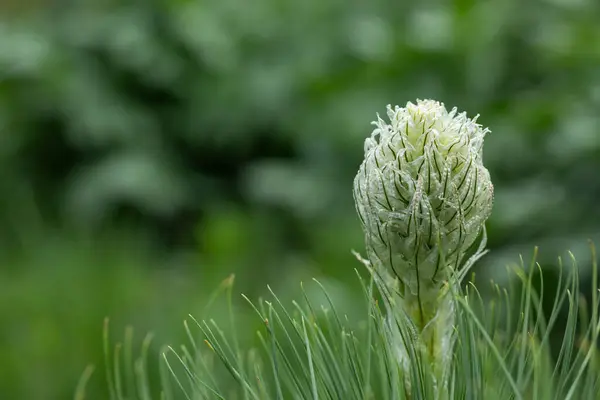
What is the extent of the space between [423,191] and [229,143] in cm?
250

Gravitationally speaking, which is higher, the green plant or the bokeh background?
the bokeh background

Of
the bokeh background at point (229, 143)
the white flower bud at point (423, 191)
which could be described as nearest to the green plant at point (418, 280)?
the white flower bud at point (423, 191)

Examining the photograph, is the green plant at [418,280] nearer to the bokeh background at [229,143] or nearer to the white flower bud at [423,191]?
the white flower bud at [423,191]

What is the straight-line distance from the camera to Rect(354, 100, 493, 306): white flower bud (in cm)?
63

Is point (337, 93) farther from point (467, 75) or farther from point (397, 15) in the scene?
point (397, 15)

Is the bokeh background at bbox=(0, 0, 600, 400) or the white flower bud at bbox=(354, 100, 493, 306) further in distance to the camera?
the bokeh background at bbox=(0, 0, 600, 400)

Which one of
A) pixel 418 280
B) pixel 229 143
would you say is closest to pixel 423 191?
pixel 418 280

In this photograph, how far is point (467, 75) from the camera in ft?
9.29

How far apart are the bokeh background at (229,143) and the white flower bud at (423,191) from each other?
1311mm

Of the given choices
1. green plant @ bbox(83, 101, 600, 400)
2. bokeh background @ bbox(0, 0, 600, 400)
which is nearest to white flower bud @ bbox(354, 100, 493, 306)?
green plant @ bbox(83, 101, 600, 400)

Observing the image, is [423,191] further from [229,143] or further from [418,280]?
[229,143]

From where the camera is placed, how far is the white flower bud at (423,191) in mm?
631

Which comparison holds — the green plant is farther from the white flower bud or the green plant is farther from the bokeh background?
the bokeh background

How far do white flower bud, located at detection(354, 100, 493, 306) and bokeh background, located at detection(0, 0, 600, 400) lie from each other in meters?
1.31
